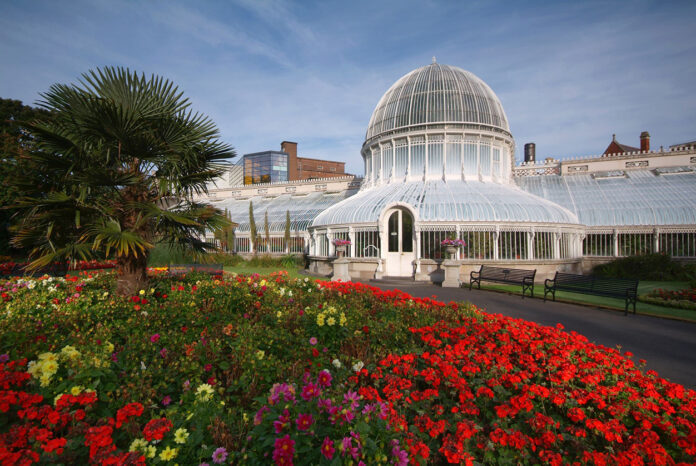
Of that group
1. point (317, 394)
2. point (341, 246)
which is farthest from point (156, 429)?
point (341, 246)

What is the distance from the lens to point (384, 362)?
4527mm

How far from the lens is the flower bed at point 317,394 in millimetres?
2820

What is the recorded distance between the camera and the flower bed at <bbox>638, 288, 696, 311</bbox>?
1197 cm

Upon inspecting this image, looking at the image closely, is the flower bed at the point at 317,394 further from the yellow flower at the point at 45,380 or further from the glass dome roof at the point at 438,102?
the glass dome roof at the point at 438,102

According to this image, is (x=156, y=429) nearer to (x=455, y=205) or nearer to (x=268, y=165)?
(x=455, y=205)

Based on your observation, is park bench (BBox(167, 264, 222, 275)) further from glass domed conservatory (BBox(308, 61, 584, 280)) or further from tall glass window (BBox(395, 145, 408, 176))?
tall glass window (BBox(395, 145, 408, 176))

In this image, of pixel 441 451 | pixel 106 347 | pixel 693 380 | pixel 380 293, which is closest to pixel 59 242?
pixel 106 347

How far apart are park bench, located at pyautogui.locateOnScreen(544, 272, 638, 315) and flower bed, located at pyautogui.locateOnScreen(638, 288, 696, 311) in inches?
54.8

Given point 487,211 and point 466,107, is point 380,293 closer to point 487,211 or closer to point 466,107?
point 487,211

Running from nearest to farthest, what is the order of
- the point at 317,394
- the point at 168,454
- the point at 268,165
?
the point at 168,454
the point at 317,394
the point at 268,165

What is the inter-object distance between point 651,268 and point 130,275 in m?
25.1

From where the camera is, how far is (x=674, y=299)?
41.6 feet

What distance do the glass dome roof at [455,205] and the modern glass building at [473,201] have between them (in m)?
0.08

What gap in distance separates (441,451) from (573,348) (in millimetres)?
3194
